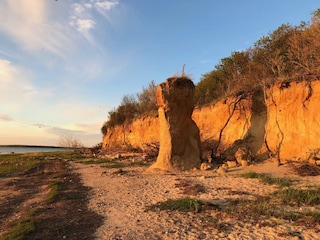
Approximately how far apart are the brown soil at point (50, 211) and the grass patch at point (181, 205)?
1.62m

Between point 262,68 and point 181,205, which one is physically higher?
point 262,68

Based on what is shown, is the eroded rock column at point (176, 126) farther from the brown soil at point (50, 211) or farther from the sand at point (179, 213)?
the brown soil at point (50, 211)

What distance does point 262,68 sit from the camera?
22.1m

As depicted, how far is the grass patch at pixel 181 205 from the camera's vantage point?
761 cm

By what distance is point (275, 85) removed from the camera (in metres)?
A: 16.5

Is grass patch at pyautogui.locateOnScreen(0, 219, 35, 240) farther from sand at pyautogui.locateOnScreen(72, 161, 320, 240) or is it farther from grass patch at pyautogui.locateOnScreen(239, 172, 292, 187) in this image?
grass patch at pyautogui.locateOnScreen(239, 172, 292, 187)

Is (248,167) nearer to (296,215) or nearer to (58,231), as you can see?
(296,215)

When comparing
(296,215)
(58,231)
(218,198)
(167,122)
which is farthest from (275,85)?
(58,231)

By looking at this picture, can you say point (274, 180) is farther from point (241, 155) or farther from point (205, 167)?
point (241, 155)

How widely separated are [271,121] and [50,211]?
12350 mm

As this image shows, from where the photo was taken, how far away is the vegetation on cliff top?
55.1 feet

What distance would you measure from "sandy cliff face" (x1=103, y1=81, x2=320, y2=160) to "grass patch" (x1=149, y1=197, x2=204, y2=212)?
8243 millimetres

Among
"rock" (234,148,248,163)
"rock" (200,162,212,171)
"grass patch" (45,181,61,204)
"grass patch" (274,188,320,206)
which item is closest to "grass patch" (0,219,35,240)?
"grass patch" (45,181,61,204)

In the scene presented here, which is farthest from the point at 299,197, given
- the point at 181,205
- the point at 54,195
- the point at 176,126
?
the point at 54,195
